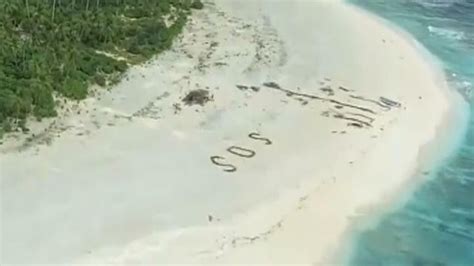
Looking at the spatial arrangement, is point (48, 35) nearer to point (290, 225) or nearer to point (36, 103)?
point (36, 103)

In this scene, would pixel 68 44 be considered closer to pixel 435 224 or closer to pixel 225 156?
pixel 225 156

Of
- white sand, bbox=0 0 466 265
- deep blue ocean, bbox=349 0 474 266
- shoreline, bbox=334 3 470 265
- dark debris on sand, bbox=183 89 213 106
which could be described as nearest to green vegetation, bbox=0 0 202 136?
white sand, bbox=0 0 466 265

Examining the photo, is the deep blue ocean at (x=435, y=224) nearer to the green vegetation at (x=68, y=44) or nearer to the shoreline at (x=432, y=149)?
the shoreline at (x=432, y=149)

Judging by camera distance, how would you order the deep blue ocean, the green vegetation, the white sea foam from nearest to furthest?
the deep blue ocean → the green vegetation → the white sea foam

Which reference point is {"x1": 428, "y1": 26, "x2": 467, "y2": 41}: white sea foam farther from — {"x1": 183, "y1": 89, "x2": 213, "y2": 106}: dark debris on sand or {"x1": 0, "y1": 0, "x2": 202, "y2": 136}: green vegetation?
{"x1": 183, "y1": 89, "x2": 213, "y2": 106}: dark debris on sand

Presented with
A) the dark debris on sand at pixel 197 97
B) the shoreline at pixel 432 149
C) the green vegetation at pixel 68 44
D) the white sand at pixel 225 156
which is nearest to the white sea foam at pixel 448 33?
the shoreline at pixel 432 149

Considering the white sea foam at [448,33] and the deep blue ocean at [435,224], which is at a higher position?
the white sea foam at [448,33]
